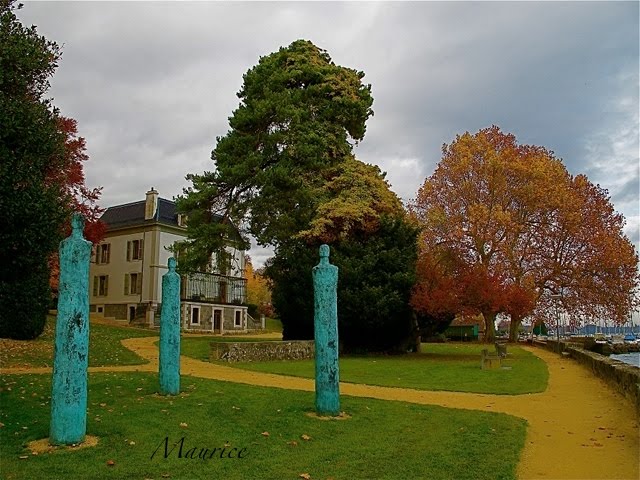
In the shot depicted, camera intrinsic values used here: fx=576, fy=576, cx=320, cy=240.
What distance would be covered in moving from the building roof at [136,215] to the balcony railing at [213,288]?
18.1ft

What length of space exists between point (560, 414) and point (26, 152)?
36.8ft

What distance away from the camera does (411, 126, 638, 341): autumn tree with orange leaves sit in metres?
34.6

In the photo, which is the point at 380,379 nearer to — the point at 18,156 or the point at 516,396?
the point at 516,396

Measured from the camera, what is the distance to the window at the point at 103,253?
150ft

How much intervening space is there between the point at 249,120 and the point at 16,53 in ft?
54.1

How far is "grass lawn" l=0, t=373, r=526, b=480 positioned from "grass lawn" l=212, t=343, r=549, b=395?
13.3 feet

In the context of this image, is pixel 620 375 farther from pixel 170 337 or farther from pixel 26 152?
pixel 26 152

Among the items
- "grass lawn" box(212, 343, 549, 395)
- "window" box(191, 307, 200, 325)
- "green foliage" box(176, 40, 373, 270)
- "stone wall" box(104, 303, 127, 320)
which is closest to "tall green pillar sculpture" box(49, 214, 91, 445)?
"grass lawn" box(212, 343, 549, 395)

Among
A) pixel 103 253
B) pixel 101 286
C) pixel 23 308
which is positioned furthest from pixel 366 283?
pixel 103 253

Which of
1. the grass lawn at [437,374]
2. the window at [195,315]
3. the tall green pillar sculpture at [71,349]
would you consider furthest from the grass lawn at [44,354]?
the window at [195,315]

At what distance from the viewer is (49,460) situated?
6418mm

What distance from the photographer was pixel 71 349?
7246mm

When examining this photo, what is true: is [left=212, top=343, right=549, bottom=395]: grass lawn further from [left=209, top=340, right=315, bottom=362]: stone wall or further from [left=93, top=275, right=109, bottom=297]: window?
[left=93, top=275, right=109, bottom=297]: window

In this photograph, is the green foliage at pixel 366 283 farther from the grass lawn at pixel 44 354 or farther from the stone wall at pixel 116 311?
the stone wall at pixel 116 311
